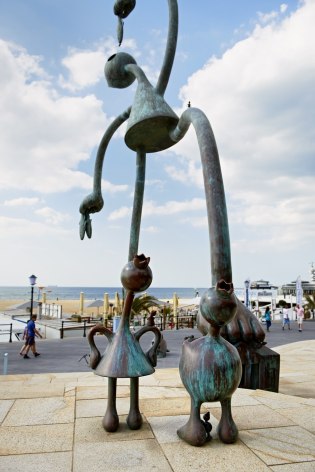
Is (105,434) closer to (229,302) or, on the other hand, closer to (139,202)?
(229,302)

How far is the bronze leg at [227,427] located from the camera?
9.46 feet

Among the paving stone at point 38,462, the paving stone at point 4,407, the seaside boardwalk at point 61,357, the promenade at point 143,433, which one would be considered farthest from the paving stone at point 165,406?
the seaside boardwalk at point 61,357

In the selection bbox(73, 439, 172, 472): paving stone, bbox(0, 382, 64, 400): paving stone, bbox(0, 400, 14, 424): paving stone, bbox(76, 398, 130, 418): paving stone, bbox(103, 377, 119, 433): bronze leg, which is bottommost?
bbox(0, 382, 64, 400): paving stone

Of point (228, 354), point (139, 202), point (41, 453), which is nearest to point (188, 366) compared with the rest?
point (228, 354)

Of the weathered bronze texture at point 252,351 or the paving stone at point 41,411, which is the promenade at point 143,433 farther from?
the weathered bronze texture at point 252,351

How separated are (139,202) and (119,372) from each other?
1.92 m

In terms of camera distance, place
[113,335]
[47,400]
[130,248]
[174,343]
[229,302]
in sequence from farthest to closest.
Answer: [174,343] → [47,400] → [130,248] → [113,335] → [229,302]

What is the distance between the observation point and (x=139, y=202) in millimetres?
4340

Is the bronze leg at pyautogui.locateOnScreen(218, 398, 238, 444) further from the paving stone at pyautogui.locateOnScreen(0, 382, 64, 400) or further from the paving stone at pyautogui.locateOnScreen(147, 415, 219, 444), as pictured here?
the paving stone at pyautogui.locateOnScreen(0, 382, 64, 400)

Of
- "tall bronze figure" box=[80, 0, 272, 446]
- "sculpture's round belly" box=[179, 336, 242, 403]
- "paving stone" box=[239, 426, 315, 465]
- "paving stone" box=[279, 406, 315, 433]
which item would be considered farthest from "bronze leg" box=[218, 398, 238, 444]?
"paving stone" box=[279, 406, 315, 433]

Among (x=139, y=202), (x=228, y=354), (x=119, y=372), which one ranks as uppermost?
(x=139, y=202)

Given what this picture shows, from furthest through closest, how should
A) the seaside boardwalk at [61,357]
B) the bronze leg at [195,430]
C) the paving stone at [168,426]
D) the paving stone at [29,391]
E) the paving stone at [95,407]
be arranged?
1. the seaside boardwalk at [61,357]
2. the paving stone at [29,391]
3. the paving stone at [95,407]
4. the paving stone at [168,426]
5. the bronze leg at [195,430]

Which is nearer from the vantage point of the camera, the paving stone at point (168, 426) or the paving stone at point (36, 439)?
the paving stone at point (36, 439)

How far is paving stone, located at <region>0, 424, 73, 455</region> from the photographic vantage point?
9.48 ft
